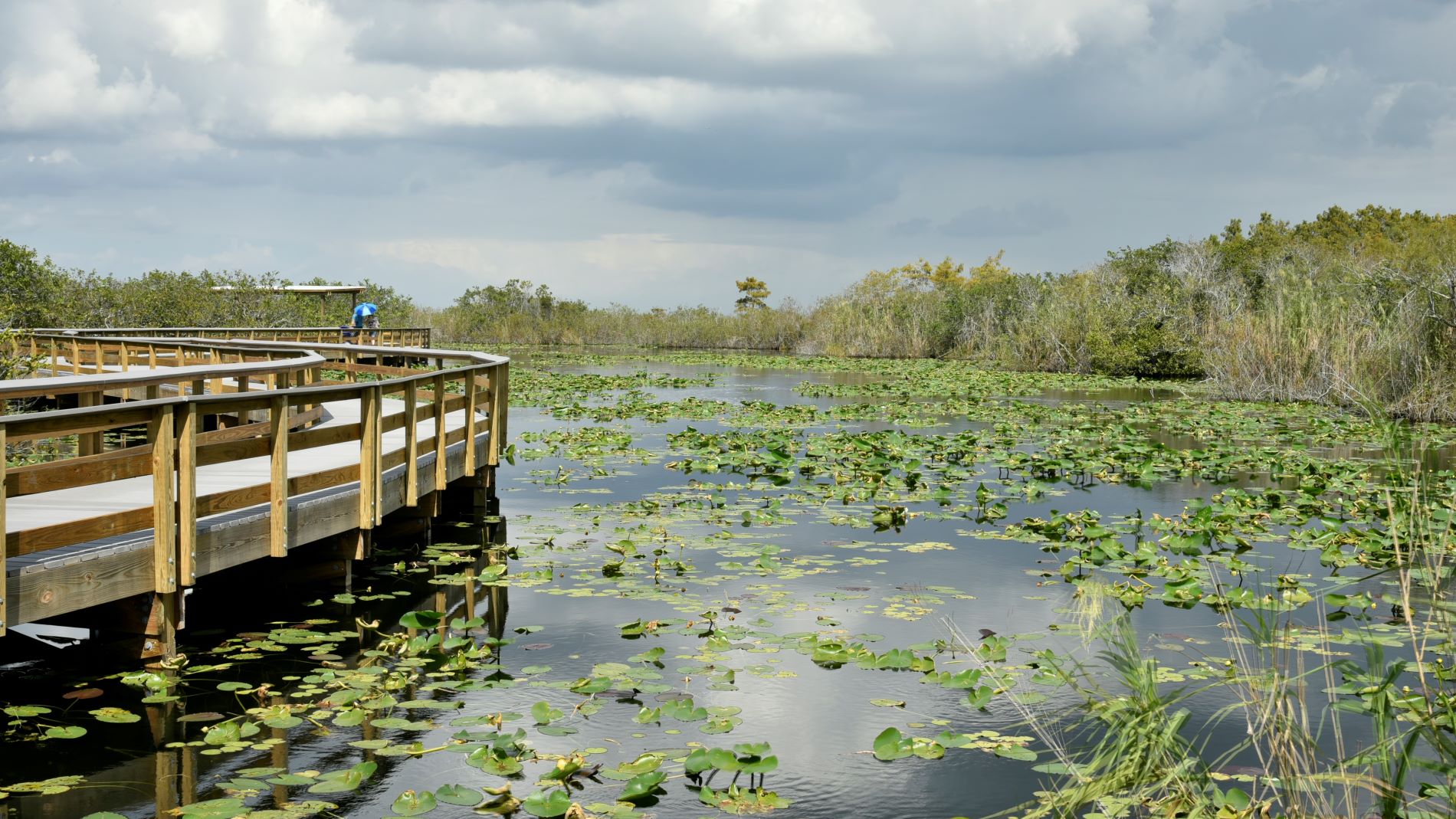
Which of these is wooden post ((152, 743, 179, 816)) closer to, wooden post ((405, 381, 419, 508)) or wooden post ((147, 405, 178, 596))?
wooden post ((147, 405, 178, 596))

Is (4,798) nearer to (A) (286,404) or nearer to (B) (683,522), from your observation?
(A) (286,404)

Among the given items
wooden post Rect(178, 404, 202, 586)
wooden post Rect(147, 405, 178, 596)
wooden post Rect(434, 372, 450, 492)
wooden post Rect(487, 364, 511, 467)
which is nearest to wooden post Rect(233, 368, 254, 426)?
wooden post Rect(487, 364, 511, 467)

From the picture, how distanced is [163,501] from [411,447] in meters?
3.56

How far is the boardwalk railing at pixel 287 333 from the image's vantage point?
1061 inches

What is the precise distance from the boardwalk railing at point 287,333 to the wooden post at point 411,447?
1560 centimetres

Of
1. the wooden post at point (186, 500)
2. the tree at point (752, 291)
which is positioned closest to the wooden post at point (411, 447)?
the wooden post at point (186, 500)

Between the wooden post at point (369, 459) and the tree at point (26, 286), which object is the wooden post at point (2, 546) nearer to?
Answer: the wooden post at point (369, 459)

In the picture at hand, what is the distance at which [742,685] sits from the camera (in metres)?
6.66

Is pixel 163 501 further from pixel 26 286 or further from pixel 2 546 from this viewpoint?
pixel 26 286

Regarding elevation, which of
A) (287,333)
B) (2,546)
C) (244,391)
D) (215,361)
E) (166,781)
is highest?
(287,333)

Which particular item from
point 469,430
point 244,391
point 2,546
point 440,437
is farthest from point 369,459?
point 244,391

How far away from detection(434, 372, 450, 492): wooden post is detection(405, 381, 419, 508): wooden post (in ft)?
2.44

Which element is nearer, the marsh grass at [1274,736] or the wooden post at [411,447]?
the marsh grass at [1274,736]

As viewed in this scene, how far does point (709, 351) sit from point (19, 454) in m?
46.6
